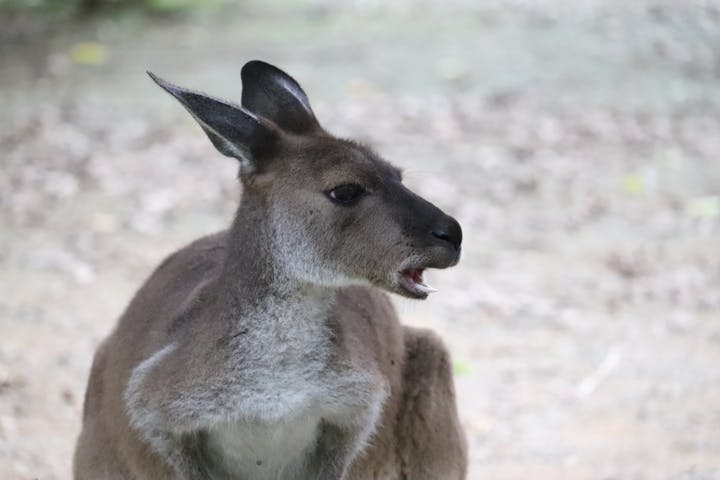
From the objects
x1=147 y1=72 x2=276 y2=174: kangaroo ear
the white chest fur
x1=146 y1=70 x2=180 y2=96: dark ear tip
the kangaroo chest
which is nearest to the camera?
x1=146 y1=70 x2=180 y2=96: dark ear tip

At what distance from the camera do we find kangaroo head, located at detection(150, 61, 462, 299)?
432cm

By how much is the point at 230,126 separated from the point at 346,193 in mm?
481

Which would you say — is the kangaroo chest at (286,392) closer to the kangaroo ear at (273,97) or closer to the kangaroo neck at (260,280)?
the kangaroo neck at (260,280)

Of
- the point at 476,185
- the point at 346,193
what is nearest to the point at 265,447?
the point at 346,193

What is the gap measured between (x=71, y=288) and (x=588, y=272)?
377 centimetres

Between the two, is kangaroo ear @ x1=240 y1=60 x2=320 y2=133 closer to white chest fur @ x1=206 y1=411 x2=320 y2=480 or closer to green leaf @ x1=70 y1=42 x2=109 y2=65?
white chest fur @ x1=206 y1=411 x2=320 y2=480

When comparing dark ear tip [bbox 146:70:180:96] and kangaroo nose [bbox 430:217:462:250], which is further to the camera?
kangaroo nose [bbox 430:217:462:250]

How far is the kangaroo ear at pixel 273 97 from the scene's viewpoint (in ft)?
16.0

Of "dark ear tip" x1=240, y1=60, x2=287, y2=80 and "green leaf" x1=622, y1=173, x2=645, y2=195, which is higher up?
"dark ear tip" x1=240, y1=60, x2=287, y2=80

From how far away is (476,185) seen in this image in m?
10.4

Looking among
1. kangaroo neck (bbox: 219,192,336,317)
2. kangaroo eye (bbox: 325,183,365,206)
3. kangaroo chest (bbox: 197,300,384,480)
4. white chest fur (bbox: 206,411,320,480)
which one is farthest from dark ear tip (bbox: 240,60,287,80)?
white chest fur (bbox: 206,411,320,480)

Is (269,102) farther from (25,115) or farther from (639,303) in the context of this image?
(25,115)

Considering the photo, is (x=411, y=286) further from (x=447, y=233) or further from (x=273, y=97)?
(x=273, y=97)

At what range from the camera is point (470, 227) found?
9.77 m
